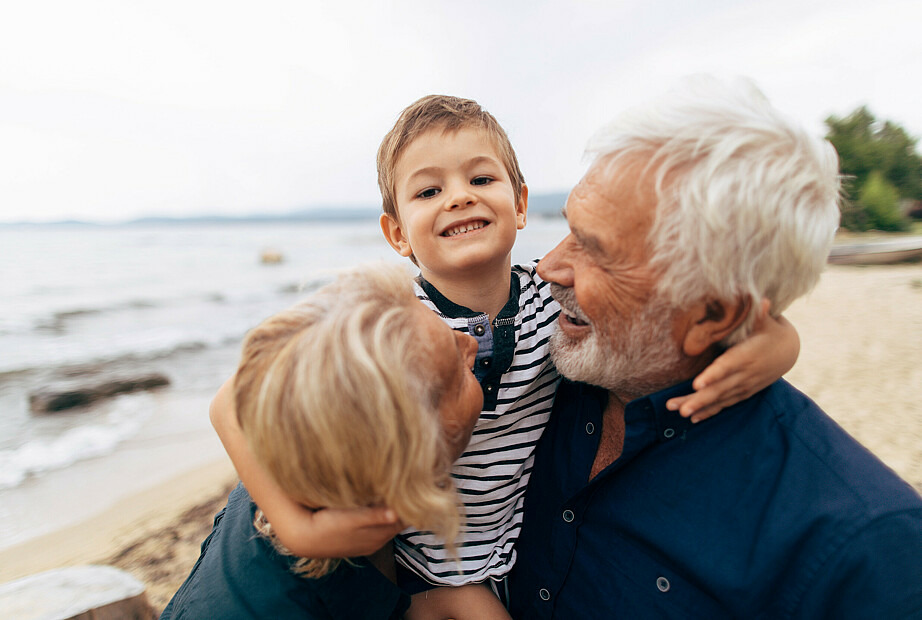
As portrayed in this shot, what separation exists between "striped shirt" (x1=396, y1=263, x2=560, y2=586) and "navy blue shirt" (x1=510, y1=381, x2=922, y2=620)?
0.47ft

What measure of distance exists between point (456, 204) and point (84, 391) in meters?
8.44

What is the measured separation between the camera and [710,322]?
62.8 inches

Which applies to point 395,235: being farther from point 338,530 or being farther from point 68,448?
point 68,448

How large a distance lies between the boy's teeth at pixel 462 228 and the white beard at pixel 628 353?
20.6 inches

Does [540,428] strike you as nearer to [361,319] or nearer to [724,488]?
[724,488]

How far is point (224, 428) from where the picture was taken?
1.64 m

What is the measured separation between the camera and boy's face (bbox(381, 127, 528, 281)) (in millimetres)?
2170

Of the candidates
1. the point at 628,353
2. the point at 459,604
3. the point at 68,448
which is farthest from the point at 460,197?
the point at 68,448

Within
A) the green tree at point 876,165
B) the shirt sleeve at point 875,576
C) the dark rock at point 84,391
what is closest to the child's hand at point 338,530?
the shirt sleeve at point 875,576

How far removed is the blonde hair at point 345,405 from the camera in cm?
117

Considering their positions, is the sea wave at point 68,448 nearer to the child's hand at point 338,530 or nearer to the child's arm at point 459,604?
the child's arm at point 459,604

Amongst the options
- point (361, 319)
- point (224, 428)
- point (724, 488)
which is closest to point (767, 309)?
point (724, 488)

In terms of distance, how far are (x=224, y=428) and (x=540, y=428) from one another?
1.20 metres

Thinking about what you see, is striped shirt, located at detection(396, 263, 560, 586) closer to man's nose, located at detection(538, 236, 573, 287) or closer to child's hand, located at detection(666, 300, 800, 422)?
man's nose, located at detection(538, 236, 573, 287)
